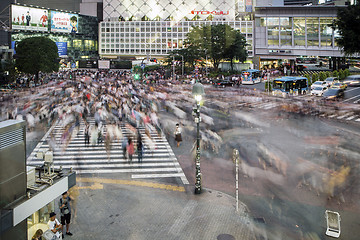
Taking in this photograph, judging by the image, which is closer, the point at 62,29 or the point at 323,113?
the point at 323,113

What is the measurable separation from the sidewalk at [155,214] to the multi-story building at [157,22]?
401 feet

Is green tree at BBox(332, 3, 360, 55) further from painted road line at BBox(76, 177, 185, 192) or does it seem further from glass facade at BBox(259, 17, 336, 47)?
glass facade at BBox(259, 17, 336, 47)

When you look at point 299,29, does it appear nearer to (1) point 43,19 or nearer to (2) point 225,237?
(1) point 43,19

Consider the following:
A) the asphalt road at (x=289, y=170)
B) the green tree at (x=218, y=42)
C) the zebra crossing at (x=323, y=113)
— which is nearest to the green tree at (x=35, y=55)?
the green tree at (x=218, y=42)

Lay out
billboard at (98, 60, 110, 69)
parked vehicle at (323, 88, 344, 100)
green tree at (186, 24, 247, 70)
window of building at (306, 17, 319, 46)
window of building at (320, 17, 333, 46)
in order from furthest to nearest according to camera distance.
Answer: window of building at (306, 17, 319, 46) → window of building at (320, 17, 333, 46) → billboard at (98, 60, 110, 69) → green tree at (186, 24, 247, 70) → parked vehicle at (323, 88, 344, 100)

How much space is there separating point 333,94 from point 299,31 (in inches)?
2277

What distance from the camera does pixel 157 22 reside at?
5541 inches

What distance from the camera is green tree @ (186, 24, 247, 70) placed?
273 feet

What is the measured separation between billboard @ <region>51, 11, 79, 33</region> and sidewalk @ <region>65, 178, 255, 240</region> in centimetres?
12141

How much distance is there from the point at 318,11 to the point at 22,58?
8541 centimetres

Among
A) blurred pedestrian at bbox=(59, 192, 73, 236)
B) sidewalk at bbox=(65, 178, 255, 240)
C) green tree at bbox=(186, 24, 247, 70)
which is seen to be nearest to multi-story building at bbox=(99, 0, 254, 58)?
green tree at bbox=(186, 24, 247, 70)

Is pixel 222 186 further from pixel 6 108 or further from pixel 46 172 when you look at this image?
pixel 6 108

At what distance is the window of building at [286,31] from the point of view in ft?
331

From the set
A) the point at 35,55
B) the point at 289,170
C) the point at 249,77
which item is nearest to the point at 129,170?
the point at 289,170
